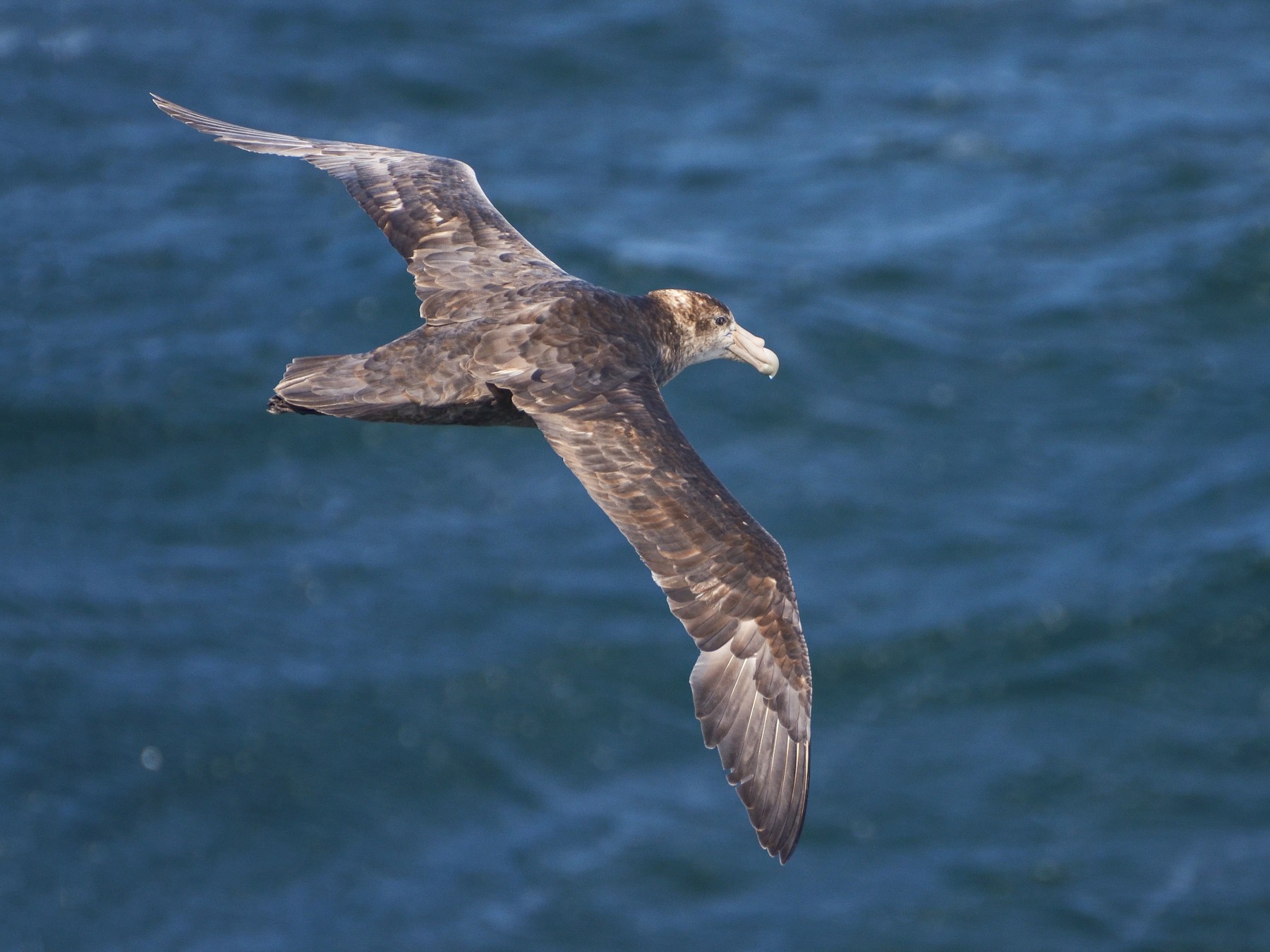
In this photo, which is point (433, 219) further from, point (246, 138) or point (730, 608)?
point (730, 608)

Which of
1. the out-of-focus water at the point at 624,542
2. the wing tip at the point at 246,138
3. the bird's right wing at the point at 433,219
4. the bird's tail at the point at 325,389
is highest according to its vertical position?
the wing tip at the point at 246,138

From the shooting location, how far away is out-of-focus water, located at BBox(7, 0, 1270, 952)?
28562mm

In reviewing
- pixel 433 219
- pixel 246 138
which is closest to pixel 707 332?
pixel 433 219

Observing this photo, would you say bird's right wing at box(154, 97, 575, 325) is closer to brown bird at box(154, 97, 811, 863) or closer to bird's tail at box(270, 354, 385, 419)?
brown bird at box(154, 97, 811, 863)

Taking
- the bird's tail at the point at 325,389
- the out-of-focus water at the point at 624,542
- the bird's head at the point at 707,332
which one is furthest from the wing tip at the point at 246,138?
the out-of-focus water at the point at 624,542

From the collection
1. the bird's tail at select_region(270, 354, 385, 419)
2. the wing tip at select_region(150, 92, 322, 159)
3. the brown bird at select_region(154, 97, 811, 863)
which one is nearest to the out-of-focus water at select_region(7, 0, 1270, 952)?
the wing tip at select_region(150, 92, 322, 159)

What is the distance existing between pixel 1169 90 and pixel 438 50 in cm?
1717

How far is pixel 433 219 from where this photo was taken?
13.9 m

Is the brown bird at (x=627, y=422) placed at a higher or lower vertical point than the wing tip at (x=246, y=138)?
lower

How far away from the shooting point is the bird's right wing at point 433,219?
13008 millimetres

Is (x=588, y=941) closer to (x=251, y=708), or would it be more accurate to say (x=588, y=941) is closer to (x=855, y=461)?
(x=251, y=708)

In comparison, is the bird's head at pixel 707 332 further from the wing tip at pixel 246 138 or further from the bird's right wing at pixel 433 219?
the wing tip at pixel 246 138

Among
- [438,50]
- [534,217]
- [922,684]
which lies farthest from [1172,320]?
[438,50]

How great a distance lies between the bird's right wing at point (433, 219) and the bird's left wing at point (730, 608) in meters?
2.08
